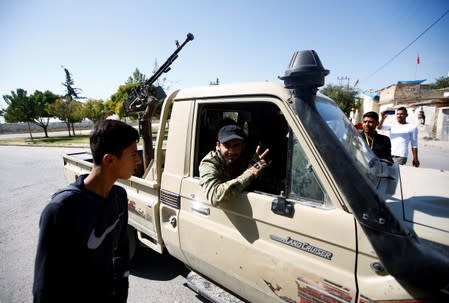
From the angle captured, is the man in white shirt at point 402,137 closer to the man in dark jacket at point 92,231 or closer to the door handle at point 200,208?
the door handle at point 200,208

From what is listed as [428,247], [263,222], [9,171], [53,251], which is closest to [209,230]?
[263,222]

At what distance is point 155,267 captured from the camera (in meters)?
3.23

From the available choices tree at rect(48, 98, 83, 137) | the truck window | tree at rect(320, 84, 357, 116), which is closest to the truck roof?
the truck window

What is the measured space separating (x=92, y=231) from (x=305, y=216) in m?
1.19

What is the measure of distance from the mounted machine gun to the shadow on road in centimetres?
129

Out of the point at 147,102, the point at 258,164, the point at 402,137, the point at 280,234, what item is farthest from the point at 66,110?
the point at 280,234

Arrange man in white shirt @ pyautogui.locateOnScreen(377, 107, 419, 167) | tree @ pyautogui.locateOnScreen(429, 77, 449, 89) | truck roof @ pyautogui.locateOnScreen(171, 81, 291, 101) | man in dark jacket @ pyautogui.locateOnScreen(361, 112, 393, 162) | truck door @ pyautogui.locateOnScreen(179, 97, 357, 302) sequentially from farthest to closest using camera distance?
1. tree @ pyautogui.locateOnScreen(429, 77, 449, 89)
2. man in white shirt @ pyautogui.locateOnScreen(377, 107, 419, 167)
3. man in dark jacket @ pyautogui.locateOnScreen(361, 112, 393, 162)
4. truck roof @ pyautogui.locateOnScreen(171, 81, 291, 101)
5. truck door @ pyautogui.locateOnScreen(179, 97, 357, 302)

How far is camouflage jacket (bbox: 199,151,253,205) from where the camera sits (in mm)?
1729

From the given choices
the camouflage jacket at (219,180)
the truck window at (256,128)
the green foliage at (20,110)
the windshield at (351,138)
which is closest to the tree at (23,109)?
the green foliage at (20,110)

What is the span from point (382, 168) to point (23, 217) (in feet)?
20.3

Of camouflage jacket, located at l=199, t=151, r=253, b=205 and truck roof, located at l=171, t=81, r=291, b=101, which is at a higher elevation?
truck roof, located at l=171, t=81, r=291, b=101

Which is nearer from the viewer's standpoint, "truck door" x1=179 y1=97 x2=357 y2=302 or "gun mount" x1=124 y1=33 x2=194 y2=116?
"truck door" x1=179 y1=97 x2=357 y2=302

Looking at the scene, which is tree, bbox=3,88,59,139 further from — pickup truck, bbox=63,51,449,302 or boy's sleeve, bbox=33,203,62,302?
boy's sleeve, bbox=33,203,62,302

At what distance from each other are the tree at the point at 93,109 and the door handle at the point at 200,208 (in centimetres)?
3108
